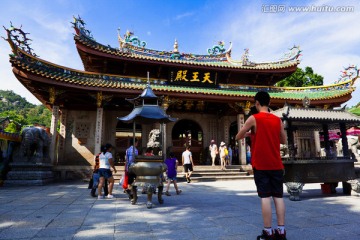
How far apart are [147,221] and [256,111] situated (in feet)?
7.56

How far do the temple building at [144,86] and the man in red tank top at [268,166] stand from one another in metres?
8.59

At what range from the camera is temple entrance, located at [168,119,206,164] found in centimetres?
1391

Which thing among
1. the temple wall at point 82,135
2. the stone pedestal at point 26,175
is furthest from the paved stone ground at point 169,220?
the temple wall at point 82,135

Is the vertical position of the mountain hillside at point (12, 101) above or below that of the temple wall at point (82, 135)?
above

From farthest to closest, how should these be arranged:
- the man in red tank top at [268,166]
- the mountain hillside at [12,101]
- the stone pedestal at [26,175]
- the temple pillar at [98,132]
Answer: the mountain hillside at [12,101] < the temple pillar at [98,132] < the stone pedestal at [26,175] < the man in red tank top at [268,166]

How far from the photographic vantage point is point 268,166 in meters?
2.48

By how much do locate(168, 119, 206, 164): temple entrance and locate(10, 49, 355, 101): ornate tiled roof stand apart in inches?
120

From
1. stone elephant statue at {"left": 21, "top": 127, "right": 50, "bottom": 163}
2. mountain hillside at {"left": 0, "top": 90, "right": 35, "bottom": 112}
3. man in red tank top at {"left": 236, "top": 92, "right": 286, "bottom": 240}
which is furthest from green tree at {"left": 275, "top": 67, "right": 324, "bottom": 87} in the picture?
mountain hillside at {"left": 0, "top": 90, "right": 35, "bottom": 112}

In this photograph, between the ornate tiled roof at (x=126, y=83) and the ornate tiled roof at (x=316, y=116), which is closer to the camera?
the ornate tiled roof at (x=316, y=116)

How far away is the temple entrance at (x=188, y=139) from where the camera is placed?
548 inches

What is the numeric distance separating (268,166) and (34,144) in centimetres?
976

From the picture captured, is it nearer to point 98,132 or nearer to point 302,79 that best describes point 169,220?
point 98,132

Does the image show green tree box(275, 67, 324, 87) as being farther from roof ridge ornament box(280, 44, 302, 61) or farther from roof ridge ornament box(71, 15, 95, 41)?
roof ridge ornament box(71, 15, 95, 41)

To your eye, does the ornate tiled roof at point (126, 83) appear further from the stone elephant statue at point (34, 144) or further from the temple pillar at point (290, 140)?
the temple pillar at point (290, 140)
